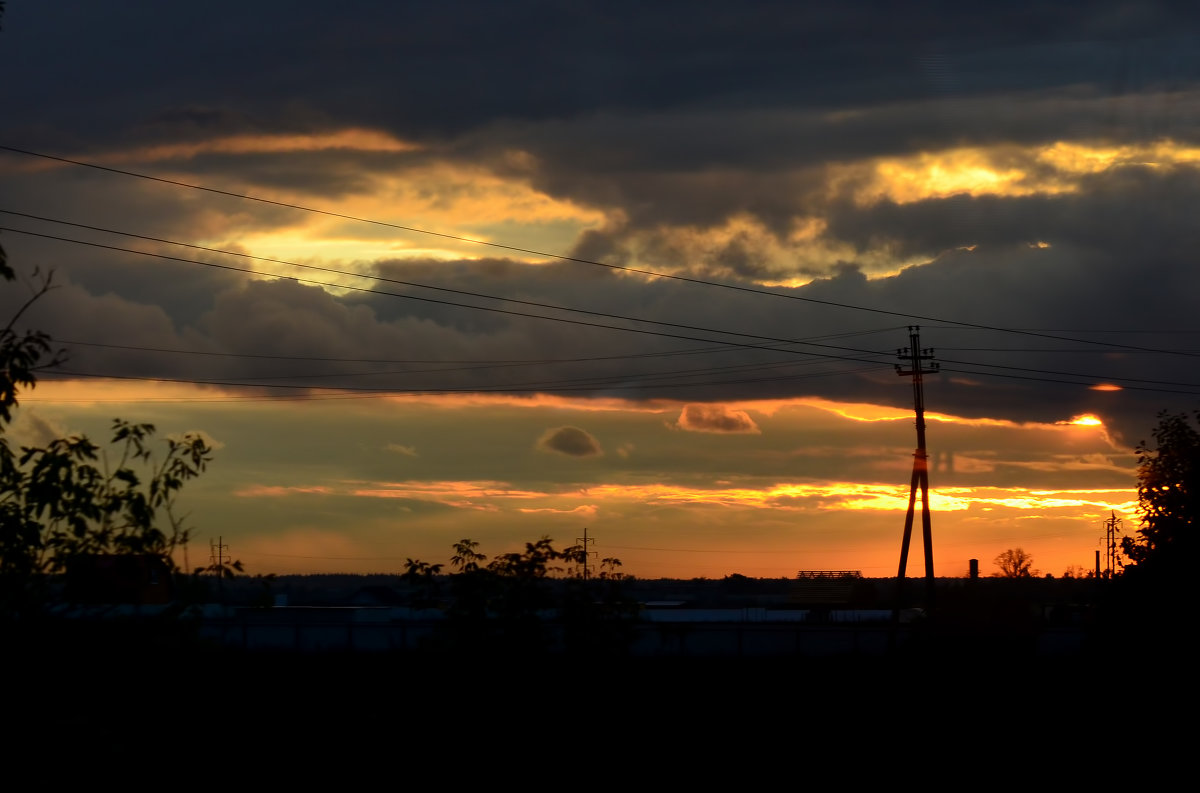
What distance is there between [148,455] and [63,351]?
1.05 m

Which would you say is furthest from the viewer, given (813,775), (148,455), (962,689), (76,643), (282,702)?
(962,689)

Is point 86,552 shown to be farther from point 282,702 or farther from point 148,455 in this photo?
point 282,702

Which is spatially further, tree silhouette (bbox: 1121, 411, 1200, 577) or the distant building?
tree silhouette (bbox: 1121, 411, 1200, 577)

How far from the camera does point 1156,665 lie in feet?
113

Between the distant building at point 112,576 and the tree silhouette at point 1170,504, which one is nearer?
the distant building at point 112,576

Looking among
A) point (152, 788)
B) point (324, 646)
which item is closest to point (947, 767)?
point (152, 788)

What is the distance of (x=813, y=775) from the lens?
20656mm

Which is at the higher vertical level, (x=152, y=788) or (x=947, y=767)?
(x=152, y=788)

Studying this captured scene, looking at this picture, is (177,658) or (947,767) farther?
(947,767)

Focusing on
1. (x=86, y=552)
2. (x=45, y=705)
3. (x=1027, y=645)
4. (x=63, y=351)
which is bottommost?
(x=1027, y=645)

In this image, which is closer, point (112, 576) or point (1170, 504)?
point (112, 576)

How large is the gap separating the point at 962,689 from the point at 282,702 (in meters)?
21.9

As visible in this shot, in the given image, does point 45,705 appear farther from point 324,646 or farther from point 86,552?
point 324,646

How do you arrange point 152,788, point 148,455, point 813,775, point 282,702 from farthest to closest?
1. point 282,702
2. point 813,775
3. point 152,788
4. point 148,455
